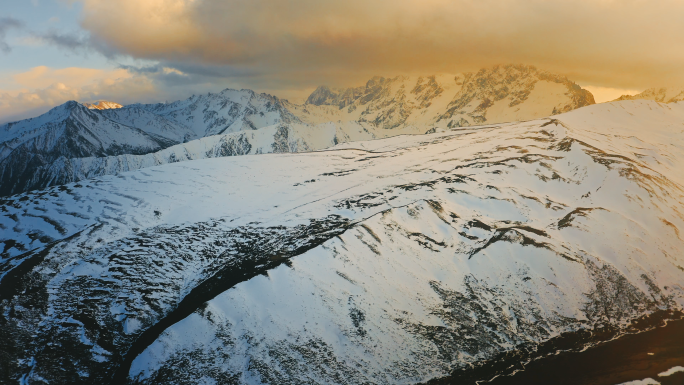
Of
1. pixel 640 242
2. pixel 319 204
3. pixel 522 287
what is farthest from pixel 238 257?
pixel 640 242

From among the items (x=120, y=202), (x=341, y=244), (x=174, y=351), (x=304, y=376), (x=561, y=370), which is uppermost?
(x=120, y=202)

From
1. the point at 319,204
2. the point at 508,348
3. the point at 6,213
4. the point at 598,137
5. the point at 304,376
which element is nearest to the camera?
the point at 304,376

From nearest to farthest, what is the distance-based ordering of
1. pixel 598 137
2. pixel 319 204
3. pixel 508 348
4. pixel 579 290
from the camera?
1. pixel 508 348
2. pixel 579 290
3. pixel 319 204
4. pixel 598 137

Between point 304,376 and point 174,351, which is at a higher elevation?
point 174,351

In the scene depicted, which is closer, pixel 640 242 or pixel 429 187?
pixel 640 242

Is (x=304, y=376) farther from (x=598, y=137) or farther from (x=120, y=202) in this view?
(x=598, y=137)

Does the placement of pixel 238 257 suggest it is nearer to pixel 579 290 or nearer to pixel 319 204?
pixel 319 204

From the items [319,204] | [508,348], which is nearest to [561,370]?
[508,348]
